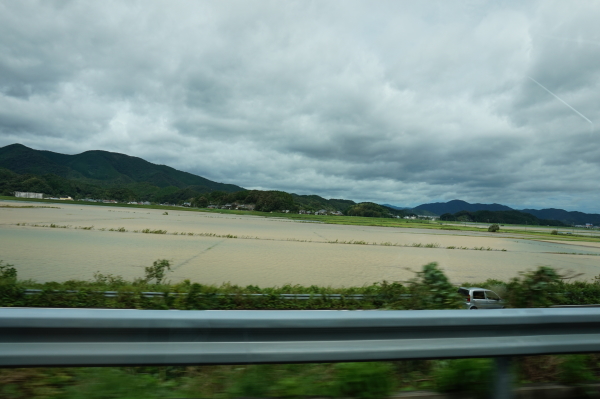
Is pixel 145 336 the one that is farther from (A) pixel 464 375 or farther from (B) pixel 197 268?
(B) pixel 197 268

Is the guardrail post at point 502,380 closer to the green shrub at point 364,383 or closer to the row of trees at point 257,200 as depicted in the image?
the green shrub at point 364,383

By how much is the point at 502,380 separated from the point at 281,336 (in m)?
1.75

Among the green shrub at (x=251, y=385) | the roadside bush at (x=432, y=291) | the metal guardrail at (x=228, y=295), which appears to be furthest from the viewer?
the metal guardrail at (x=228, y=295)

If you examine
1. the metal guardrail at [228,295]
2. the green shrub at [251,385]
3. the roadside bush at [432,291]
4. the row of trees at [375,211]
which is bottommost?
the metal guardrail at [228,295]

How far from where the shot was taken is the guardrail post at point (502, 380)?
264 centimetres

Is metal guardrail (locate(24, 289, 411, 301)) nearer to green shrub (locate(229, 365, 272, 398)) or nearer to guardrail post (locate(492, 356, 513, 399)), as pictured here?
guardrail post (locate(492, 356, 513, 399))

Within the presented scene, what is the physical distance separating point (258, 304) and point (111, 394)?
5.57 metres

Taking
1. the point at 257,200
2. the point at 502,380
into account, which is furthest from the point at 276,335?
the point at 257,200

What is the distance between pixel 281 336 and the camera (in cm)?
237

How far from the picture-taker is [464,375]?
2.79m

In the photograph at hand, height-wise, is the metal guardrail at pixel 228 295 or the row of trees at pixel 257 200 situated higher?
the row of trees at pixel 257 200

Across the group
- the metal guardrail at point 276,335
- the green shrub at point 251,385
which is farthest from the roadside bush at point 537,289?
the green shrub at point 251,385

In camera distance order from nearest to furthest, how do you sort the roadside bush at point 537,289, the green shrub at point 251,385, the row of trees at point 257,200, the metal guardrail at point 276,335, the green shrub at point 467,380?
the metal guardrail at point 276,335, the green shrub at point 251,385, the green shrub at point 467,380, the roadside bush at point 537,289, the row of trees at point 257,200

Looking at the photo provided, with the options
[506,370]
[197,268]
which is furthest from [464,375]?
[197,268]
